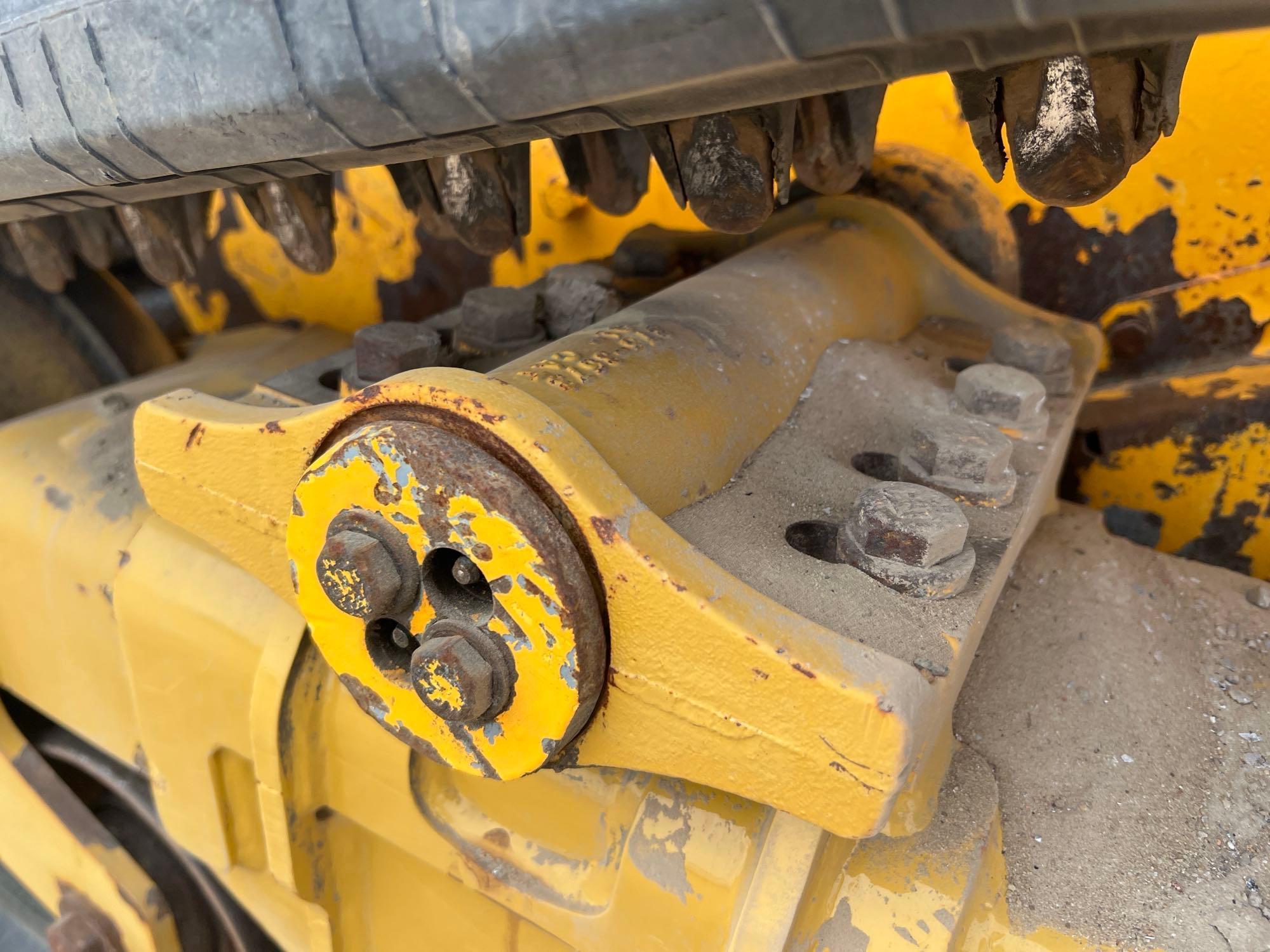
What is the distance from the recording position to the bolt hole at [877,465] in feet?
2.41

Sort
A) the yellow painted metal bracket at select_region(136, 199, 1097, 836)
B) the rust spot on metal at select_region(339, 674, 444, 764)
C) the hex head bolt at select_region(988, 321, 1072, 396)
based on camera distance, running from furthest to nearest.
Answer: the hex head bolt at select_region(988, 321, 1072, 396) < the rust spot on metal at select_region(339, 674, 444, 764) < the yellow painted metal bracket at select_region(136, 199, 1097, 836)

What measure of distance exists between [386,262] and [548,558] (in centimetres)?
104

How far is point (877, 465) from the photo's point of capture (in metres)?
0.75

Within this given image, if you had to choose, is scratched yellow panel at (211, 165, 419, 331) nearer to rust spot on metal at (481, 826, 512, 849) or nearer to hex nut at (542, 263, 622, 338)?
hex nut at (542, 263, 622, 338)

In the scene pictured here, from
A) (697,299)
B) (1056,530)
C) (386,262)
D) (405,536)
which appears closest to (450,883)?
(405,536)

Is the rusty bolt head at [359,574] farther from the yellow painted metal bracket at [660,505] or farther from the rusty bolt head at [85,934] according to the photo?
the rusty bolt head at [85,934]

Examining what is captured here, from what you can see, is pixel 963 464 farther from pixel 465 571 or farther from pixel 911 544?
pixel 465 571

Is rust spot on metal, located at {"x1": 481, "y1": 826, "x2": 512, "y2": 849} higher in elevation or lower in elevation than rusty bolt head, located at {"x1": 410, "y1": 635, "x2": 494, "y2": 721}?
lower

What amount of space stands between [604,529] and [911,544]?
20cm

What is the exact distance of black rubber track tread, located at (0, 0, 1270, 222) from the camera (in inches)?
12.8

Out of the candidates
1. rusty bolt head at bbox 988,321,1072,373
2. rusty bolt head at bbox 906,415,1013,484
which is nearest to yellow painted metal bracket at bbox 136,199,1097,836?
rusty bolt head at bbox 906,415,1013,484

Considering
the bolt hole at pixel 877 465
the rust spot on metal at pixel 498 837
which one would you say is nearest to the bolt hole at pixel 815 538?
the bolt hole at pixel 877 465

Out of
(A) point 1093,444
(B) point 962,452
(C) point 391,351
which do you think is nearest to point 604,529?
(B) point 962,452

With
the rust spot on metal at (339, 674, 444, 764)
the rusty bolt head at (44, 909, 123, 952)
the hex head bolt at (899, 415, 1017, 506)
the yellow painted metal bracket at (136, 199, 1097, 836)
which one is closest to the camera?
the yellow painted metal bracket at (136, 199, 1097, 836)
